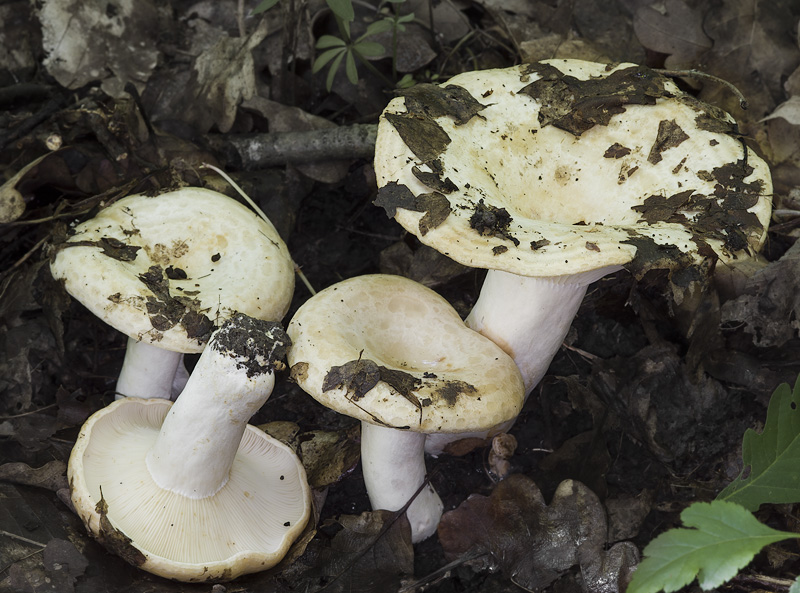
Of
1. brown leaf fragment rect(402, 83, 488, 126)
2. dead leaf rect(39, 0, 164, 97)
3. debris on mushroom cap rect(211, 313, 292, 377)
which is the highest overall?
brown leaf fragment rect(402, 83, 488, 126)

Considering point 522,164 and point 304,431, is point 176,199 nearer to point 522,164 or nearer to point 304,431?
point 304,431

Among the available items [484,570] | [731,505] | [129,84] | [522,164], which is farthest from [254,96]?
[731,505]

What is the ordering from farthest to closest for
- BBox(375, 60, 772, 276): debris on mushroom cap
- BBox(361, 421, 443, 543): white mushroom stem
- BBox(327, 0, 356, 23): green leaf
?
1. BBox(327, 0, 356, 23): green leaf
2. BBox(361, 421, 443, 543): white mushroom stem
3. BBox(375, 60, 772, 276): debris on mushroom cap

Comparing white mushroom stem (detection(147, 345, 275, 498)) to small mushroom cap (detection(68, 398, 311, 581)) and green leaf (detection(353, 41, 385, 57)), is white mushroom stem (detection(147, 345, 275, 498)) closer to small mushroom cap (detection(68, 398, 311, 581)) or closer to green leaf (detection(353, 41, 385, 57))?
small mushroom cap (detection(68, 398, 311, 581))

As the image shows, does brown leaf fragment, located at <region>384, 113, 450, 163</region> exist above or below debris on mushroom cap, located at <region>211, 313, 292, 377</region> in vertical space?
above

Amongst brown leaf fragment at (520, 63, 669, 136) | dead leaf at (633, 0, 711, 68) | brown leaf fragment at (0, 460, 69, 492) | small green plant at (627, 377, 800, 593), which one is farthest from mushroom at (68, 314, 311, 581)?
dead leaf at (633, 0, 711, 68)

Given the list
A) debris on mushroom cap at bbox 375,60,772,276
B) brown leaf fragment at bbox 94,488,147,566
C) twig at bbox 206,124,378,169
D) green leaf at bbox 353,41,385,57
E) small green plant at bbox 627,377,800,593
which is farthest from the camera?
twig at bbox 206,124,378,169
